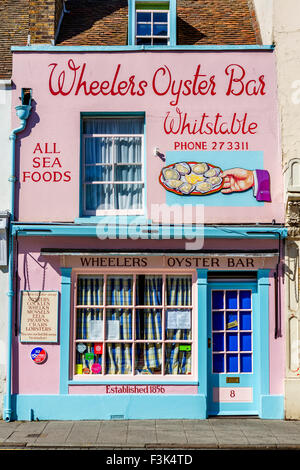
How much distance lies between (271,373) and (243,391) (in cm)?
65

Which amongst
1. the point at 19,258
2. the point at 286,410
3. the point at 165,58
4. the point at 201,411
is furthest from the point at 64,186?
the point at 286,410

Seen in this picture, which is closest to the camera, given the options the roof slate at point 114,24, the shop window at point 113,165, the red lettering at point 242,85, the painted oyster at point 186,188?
the painted oyster at point 186,188

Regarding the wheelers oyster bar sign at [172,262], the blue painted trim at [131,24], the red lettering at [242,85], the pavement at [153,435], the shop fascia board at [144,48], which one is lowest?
the pavement at [153,435]

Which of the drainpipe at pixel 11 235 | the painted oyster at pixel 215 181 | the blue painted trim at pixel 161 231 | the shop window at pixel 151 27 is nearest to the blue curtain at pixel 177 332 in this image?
the blue painted trim at pixel 161 231

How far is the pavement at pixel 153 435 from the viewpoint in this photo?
900 centimetres

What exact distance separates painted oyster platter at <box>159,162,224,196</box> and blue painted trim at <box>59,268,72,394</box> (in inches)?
102

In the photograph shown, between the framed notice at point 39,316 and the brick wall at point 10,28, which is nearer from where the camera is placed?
the framed notice at point 39,316

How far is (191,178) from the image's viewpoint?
1122 cm

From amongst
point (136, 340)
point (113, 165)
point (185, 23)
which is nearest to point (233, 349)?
point (136, 340)

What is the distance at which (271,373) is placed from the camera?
10.8 meters

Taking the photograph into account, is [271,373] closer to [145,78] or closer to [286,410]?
[286,410]

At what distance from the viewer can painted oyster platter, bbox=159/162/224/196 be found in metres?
11.2

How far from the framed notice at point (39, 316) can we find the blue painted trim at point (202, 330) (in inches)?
108

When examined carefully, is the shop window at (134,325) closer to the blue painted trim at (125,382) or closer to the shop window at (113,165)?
the blue painted trim at (125,382)
